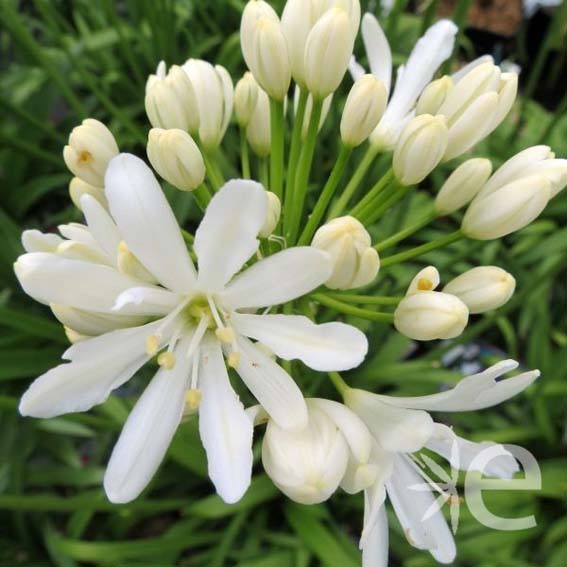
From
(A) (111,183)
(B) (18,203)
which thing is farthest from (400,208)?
(B) (18,203)

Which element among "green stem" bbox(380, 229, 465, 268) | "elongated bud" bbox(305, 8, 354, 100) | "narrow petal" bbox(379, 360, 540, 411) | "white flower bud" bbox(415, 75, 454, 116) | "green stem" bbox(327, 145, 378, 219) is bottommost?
"narrow petal" bbox(379, 360, 540, 411)

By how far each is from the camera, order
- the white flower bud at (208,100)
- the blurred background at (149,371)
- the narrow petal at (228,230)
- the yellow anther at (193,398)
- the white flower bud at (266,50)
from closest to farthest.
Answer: the narrow petal at (228,230), the yellow anther at (193,398), the white flower bud at (266,50), the white flower bud at (208,100), the blurred background at (149,371)

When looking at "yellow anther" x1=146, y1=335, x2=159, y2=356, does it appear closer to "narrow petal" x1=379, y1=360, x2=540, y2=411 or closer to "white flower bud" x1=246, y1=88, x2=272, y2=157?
"narrow petal" x1=379, y1=360, x2=540, y2=411

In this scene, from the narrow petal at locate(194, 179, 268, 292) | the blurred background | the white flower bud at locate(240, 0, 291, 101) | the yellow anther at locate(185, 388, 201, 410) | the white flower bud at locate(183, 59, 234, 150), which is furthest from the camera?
the blurred background

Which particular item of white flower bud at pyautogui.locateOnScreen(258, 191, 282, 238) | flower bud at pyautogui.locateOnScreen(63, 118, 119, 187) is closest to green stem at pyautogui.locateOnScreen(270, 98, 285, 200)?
white flower bud at pyautogui.locateOnScreen(258, 191, 282, 238)

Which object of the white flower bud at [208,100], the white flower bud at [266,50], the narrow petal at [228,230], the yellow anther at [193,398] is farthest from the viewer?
the white flower bud at [208,100]

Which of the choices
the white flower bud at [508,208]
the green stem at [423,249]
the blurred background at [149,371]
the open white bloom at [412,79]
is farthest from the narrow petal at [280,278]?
the blurred background at [149,371]

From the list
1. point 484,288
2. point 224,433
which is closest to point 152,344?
point 224,433

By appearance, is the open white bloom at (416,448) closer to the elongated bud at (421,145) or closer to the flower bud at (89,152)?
the elongated bud at (421,145)
